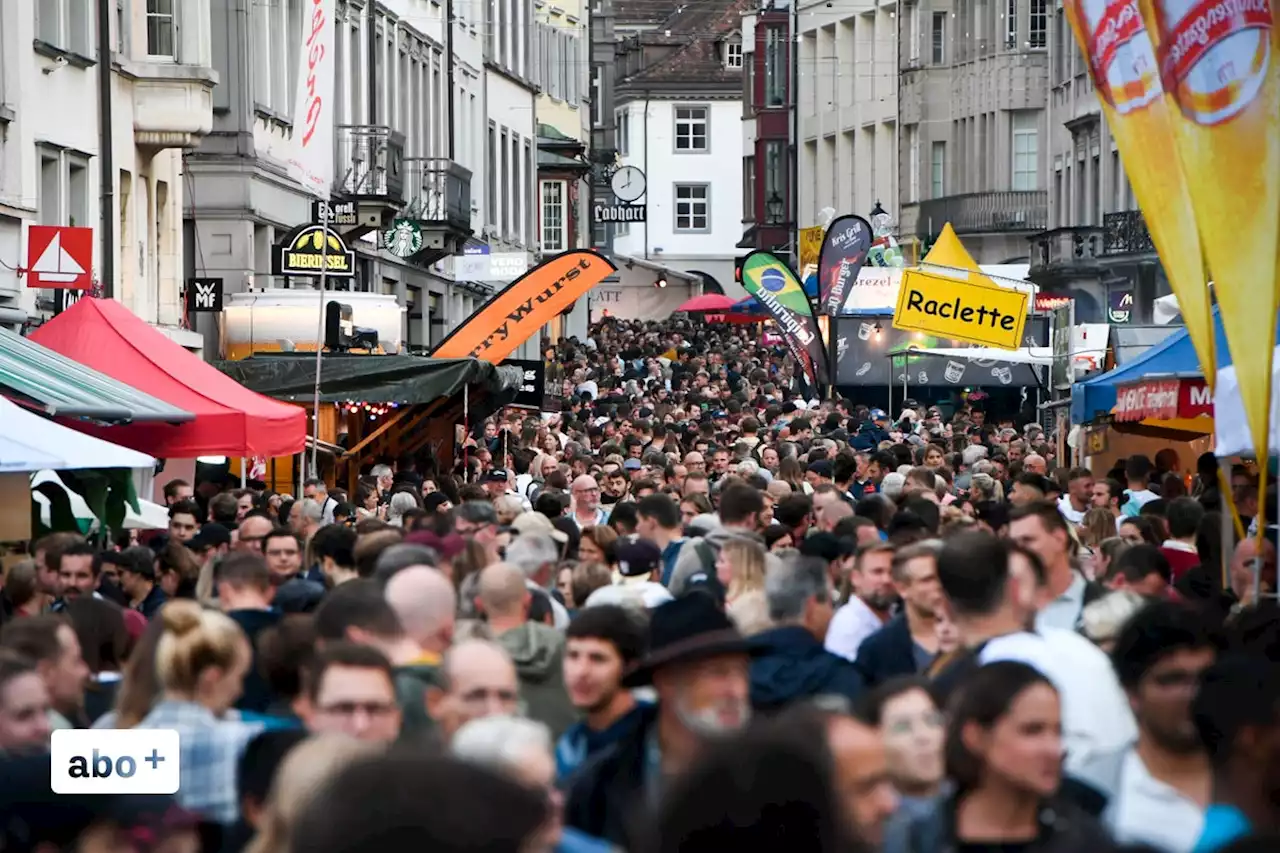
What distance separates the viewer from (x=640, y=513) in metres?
12.9

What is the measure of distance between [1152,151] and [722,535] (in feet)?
8.30

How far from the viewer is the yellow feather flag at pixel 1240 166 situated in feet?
35.9

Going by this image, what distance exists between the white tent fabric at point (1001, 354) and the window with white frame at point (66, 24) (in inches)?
484

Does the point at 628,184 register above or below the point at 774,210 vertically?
above

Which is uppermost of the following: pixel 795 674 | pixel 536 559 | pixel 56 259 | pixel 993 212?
pixel 993 212

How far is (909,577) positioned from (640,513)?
13.2ft

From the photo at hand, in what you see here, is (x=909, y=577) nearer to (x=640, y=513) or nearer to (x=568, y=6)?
(x=640, y=513)

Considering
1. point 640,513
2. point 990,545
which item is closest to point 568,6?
point 640,513

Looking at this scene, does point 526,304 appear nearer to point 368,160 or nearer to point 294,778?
point 368,160

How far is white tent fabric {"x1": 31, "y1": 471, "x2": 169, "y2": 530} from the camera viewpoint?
16.4 metres

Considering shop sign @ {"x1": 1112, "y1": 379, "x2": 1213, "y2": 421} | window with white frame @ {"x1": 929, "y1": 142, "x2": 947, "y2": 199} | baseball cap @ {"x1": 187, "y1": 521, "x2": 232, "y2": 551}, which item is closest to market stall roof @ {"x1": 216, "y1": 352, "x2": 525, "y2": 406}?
shop sign @ {"x1": 1112, "y1": 379, "x2": 1213, "y2": 421}

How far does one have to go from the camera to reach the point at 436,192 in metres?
45.5

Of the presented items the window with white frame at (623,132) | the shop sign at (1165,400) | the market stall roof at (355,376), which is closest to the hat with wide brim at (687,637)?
the shop sign at (1165,400)

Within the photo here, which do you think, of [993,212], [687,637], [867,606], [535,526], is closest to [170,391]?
[535,526]
